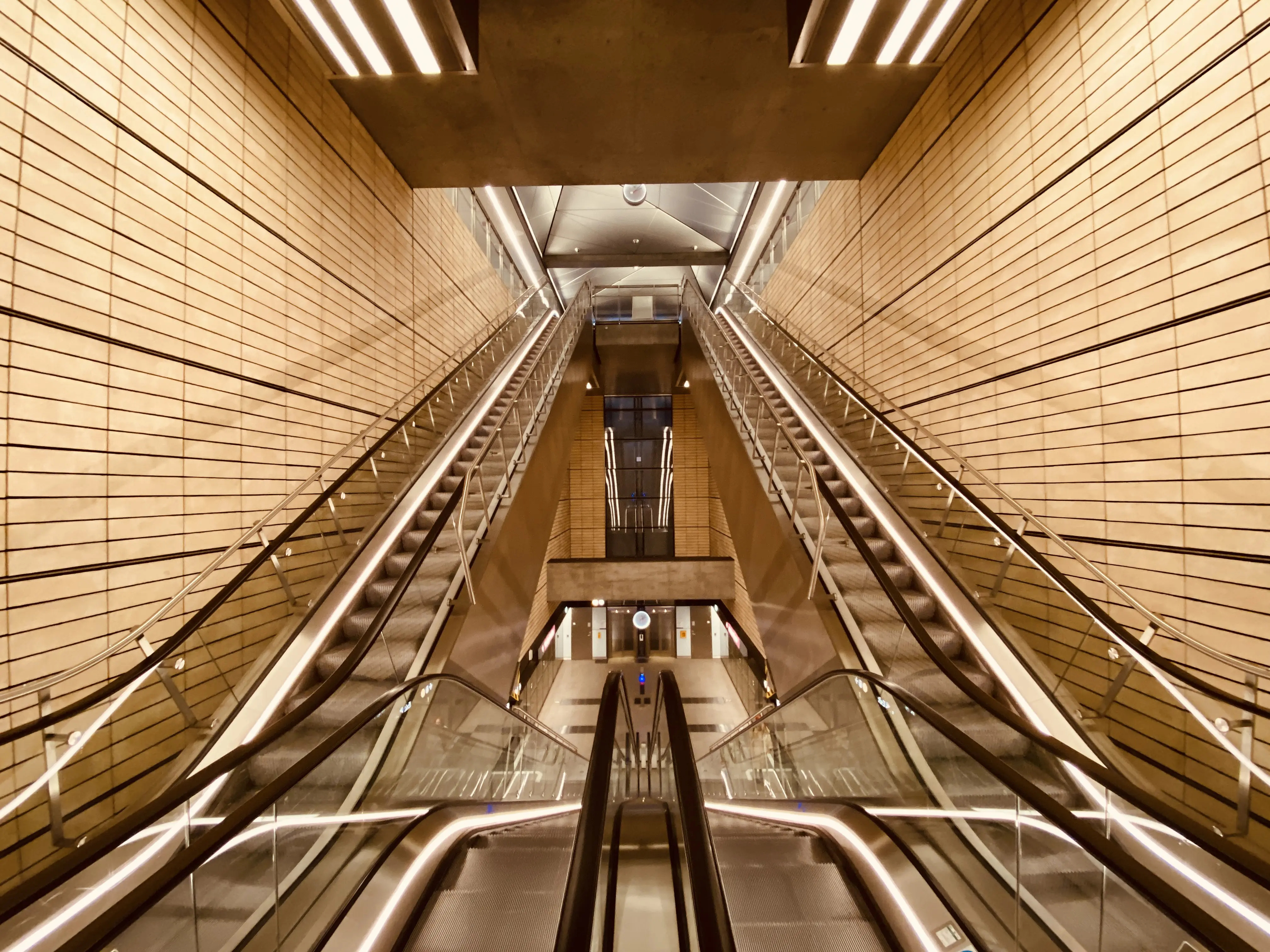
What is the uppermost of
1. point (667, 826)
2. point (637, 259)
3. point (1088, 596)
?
point (637, 259)

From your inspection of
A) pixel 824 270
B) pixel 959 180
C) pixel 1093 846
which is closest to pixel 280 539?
pixel 1093 846

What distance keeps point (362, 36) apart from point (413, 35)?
388 millimetres

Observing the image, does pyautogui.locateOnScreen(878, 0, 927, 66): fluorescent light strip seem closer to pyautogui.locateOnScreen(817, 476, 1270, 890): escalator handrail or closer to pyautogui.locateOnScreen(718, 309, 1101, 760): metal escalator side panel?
pyautogui.locateOnScreen(718, 309, 1101, 760): metal escalator side panel

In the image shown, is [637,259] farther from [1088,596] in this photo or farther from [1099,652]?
[1099,652]

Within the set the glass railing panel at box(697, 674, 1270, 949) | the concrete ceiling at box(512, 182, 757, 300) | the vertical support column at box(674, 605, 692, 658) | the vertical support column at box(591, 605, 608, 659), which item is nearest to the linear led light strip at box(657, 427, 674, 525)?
the vertical support column at box(674, 605, 692, 658)

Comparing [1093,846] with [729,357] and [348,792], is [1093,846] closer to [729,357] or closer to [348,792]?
[348,792]

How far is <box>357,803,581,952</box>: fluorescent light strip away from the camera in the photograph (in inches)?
69.4

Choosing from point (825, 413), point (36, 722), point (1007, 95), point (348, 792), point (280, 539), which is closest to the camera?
point (348, 792)

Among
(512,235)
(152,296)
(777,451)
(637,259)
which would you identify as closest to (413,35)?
(152,296)

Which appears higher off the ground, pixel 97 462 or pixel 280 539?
pixel 97 462

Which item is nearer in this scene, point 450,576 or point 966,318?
point 450,576

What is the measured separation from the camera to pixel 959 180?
16.0 feet

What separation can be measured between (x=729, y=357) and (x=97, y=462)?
6.72 metres

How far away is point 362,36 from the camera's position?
412cm
